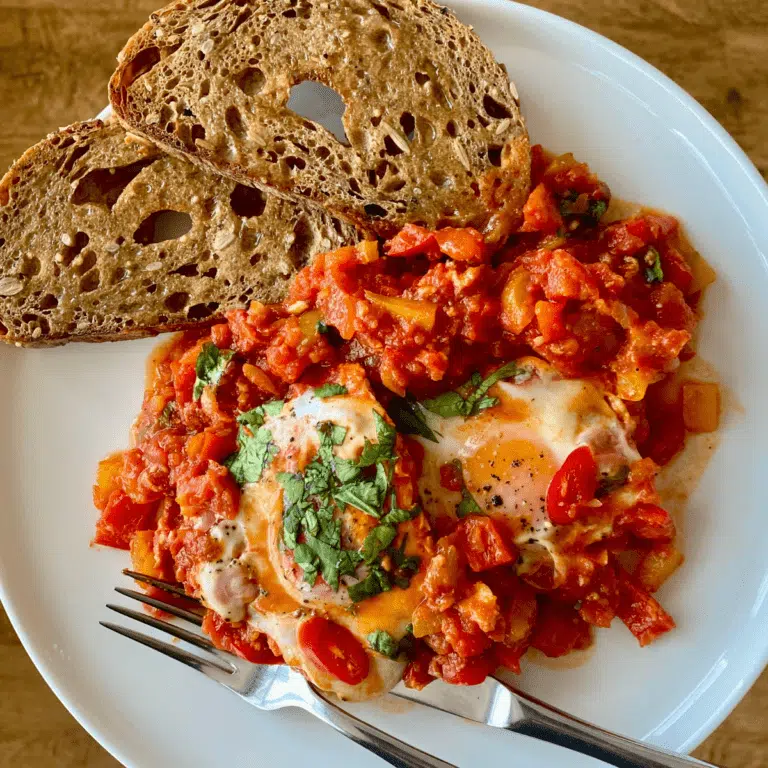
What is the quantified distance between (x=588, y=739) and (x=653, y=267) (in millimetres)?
2151

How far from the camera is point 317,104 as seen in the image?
381 cm

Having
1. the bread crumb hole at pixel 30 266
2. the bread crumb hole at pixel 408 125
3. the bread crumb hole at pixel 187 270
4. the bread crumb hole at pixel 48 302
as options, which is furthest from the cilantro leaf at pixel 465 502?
the bread crumb hole at pixel 30 266

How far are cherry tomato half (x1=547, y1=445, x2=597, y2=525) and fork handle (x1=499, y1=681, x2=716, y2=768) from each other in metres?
0.92

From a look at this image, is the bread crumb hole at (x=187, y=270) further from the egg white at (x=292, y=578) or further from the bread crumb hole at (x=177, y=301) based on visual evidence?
the egg white at (x=292, y=578)

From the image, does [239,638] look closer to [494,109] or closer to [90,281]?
[90,281]

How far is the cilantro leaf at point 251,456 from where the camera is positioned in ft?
10.7

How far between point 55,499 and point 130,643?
879 millimetres

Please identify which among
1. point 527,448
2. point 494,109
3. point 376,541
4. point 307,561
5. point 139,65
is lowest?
point 307,561

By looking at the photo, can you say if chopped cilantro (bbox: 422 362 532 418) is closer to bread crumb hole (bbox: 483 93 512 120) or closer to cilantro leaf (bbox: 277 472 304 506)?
cilantro leaf (bbox: 277 472 304 506)

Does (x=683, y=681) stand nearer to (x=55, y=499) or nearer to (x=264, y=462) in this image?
(x=264, y=462)

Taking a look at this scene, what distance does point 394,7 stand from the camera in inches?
146

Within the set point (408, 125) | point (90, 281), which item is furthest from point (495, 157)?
point (90, 281)

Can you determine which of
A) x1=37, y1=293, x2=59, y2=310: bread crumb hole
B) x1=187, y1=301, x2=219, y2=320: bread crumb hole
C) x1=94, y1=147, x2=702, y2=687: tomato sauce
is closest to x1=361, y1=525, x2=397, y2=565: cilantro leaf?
x1=94, y1=147, x2=702, y2=687: tomato sauce

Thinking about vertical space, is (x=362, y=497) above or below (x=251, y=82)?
below
